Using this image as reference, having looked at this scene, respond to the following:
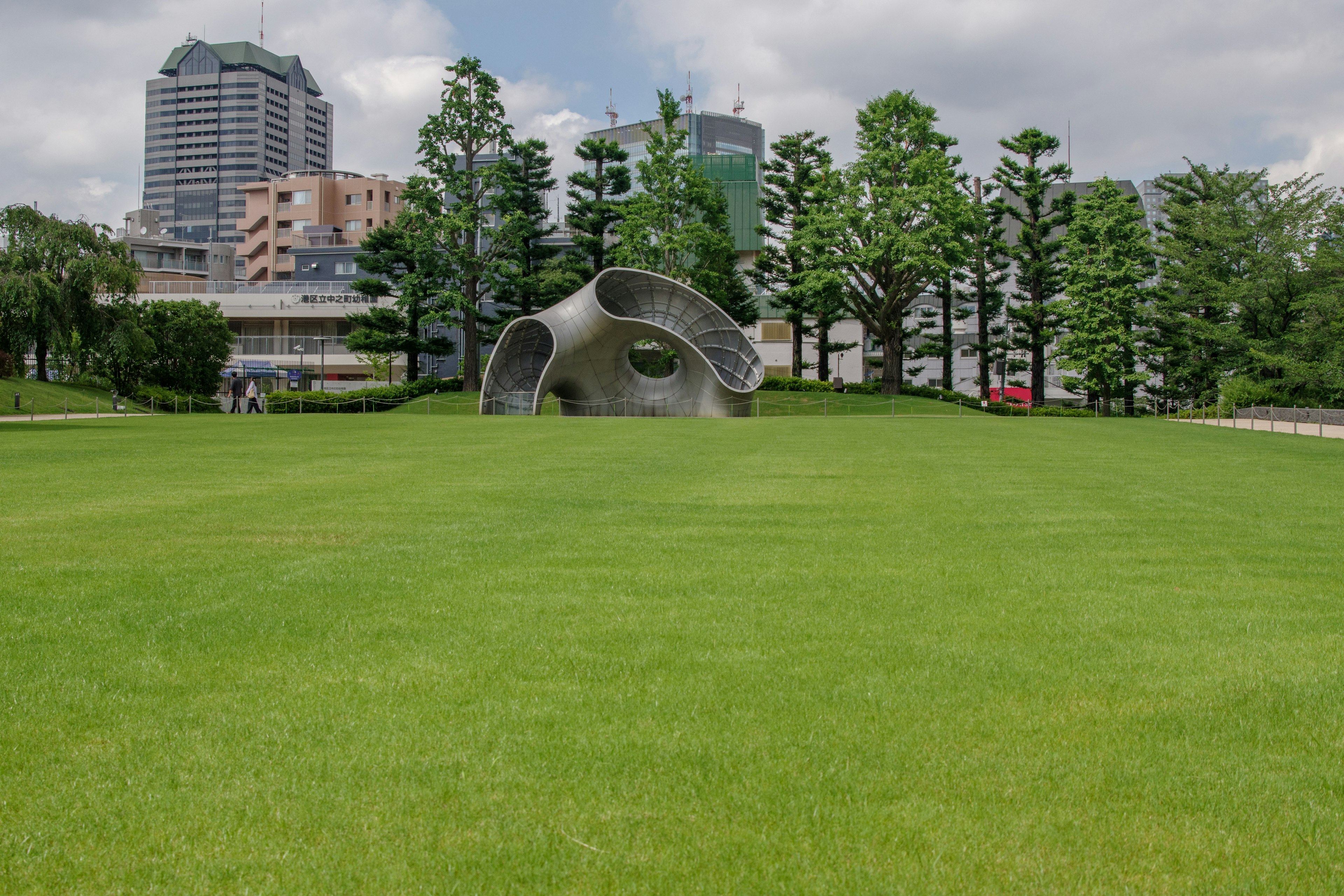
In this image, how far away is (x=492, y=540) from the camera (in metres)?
7.34

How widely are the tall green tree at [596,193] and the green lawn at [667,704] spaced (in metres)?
44.9

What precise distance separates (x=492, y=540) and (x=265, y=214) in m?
102

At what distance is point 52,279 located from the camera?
39688 mm

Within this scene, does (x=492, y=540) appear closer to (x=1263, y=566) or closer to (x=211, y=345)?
(x=1263, y=566)

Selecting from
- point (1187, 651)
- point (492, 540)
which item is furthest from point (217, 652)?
point (1187, 651)

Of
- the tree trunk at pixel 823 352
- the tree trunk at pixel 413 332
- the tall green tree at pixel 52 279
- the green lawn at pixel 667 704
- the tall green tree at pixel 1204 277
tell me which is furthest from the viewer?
the tree trunk at pixel 823 352

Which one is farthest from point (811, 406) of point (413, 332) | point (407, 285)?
point (413, 332)

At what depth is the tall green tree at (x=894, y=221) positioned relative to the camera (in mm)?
43750

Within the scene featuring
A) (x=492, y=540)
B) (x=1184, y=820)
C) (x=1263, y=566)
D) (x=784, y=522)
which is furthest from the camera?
(x=784, y=522)

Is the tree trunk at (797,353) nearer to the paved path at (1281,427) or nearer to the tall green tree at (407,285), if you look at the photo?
the tall green tree at (407,285)

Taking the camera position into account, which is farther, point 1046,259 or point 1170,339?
point 1046,259

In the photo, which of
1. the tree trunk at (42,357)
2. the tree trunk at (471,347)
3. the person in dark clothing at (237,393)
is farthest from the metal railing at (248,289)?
the tree trunk at (42,357)

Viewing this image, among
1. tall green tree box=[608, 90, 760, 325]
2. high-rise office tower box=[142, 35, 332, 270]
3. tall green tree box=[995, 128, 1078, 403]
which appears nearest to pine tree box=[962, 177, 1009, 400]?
tall green tree box=[995, 128, 1078, 403]

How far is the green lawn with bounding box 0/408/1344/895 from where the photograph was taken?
2615 millimetres
